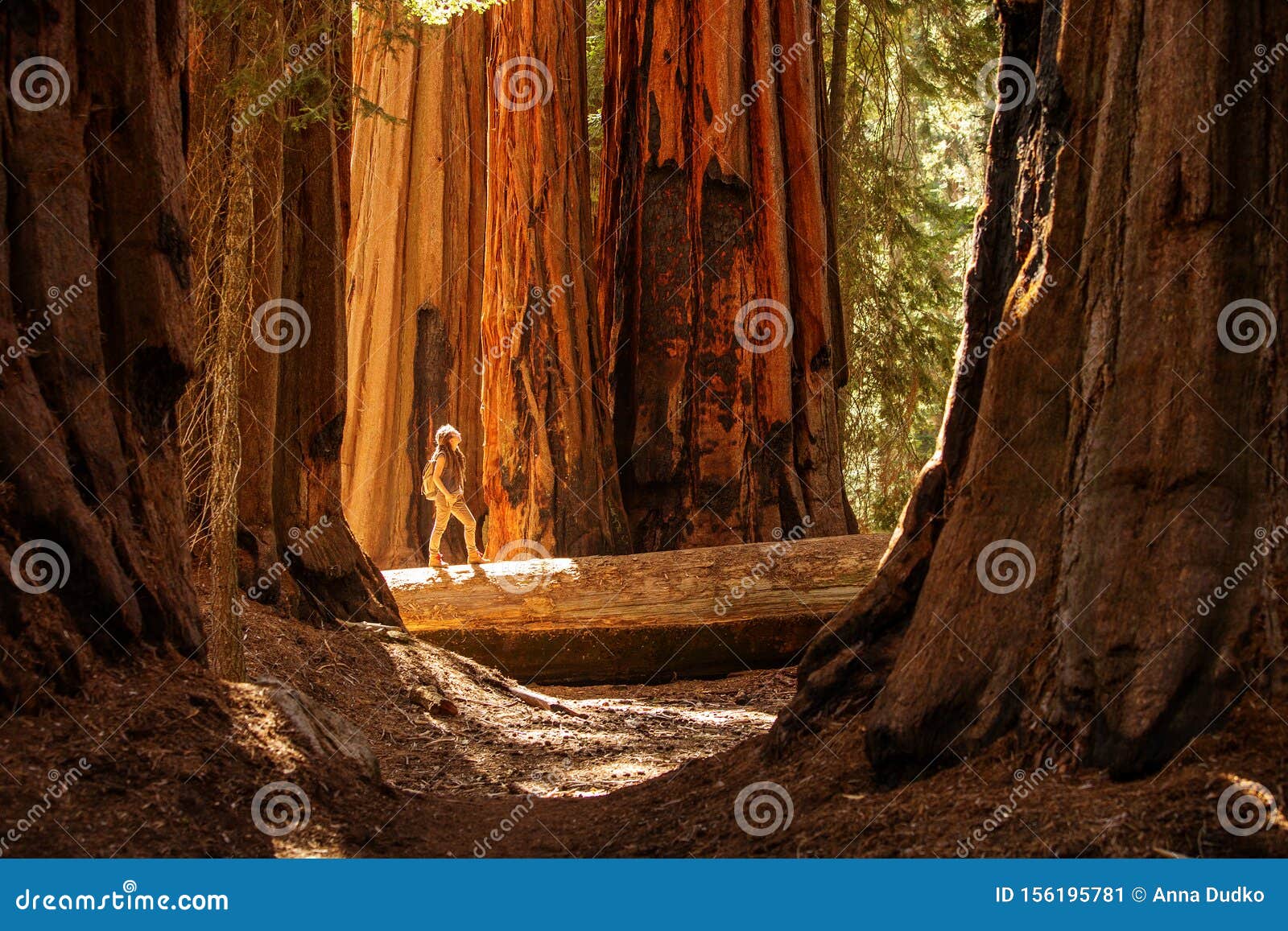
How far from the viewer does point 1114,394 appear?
3561 mm

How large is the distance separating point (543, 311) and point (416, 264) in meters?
5.44

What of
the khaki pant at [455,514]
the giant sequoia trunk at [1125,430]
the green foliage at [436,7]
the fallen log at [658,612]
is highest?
the green foliage at [436,7]

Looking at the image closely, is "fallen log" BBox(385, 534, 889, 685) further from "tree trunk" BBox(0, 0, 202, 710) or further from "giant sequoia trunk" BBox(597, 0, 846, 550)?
"tree trunk" BBox(0, 0, 202, 710)

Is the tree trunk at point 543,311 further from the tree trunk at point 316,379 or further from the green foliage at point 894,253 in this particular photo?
the green foliage at point 894,253

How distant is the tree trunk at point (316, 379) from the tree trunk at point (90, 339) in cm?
234

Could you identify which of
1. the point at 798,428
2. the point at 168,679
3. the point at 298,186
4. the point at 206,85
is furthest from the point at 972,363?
the point at 798,428

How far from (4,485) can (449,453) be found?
23.7 ft

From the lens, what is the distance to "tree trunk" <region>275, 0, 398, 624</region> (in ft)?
22.2

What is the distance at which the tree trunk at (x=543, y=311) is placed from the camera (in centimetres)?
1029

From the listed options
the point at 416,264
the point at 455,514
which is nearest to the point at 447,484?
the point at 455,514

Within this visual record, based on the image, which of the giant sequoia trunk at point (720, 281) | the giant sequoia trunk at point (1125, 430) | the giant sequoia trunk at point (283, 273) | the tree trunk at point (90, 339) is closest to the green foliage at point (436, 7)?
the giant sequoia trunk at point (283, 273)

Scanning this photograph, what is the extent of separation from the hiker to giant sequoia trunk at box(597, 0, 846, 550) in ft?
4.84

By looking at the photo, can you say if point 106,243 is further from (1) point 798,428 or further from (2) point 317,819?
(1) point 798,428

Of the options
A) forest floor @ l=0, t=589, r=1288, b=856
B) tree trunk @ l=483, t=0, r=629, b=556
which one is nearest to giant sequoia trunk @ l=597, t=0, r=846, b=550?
tree trunk @ l=483, t=0, r=629, b=556
